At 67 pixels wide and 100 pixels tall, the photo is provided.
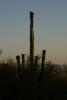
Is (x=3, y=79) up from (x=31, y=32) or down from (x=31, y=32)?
down

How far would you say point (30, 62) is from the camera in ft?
87.7

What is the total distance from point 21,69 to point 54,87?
265 centimetres

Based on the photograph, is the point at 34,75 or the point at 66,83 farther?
the point at 66,83

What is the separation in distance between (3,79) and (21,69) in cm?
143

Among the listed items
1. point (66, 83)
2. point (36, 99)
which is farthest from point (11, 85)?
point (66, 83)

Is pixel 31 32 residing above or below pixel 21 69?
above

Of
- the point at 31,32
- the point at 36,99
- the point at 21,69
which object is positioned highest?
the point at 31,32

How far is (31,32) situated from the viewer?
26562 millimetres

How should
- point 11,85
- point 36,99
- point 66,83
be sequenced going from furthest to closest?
point 66,83, point 11,85, point 36,99

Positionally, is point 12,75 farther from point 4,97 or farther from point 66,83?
point 66,83

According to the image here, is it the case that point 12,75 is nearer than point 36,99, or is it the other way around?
point 36,99

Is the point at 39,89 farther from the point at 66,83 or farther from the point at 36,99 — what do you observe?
the point at 66,83

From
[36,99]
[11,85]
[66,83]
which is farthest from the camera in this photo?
[66,83]

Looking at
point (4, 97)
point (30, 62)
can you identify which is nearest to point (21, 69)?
point (30, 62)
